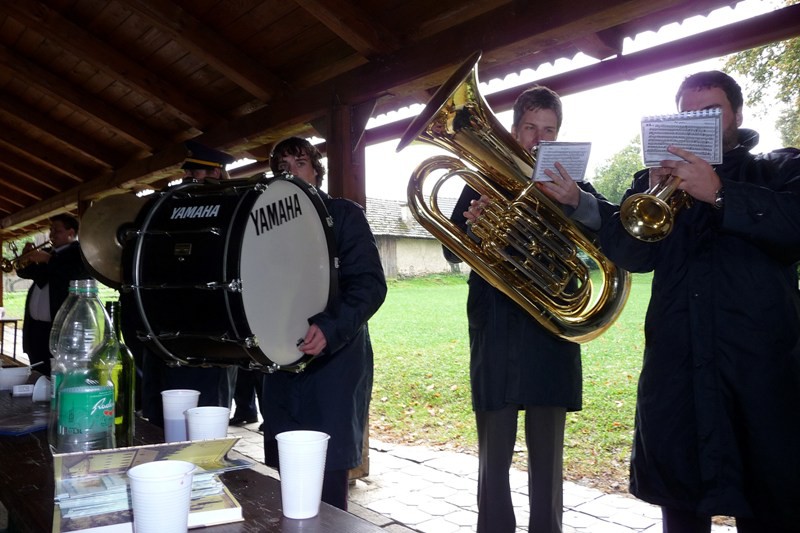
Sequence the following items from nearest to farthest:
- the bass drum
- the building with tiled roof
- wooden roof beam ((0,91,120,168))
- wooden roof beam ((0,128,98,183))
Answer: the bass drum
wooden roof beam ((0,91,120,168))
wooden roof beam ((0,128,98,183))
the building with tiled roof

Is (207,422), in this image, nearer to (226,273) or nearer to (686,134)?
(226,273)

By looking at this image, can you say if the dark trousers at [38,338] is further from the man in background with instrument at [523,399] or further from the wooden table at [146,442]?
the man in background with instrument at [523,399]

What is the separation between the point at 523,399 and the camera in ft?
6.73

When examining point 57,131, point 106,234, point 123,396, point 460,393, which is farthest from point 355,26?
point 57,131

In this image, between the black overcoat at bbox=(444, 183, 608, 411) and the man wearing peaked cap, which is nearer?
the black overcoat at bbox=(444, 183, 608, 411)

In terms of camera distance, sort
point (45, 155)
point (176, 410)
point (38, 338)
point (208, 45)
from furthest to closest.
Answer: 1. point (45, 155)
2. point (38, 338)
3. point (208, 45)
4. point (176, 410)

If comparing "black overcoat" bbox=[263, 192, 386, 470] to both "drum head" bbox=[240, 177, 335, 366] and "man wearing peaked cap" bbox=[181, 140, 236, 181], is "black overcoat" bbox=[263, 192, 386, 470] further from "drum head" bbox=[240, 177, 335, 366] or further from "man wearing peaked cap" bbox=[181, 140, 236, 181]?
"man wearing peaked cap" bbox=[181, 140, 236, 181]

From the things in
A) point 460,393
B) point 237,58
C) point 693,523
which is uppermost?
point 237,58

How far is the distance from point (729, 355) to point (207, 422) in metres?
1.28

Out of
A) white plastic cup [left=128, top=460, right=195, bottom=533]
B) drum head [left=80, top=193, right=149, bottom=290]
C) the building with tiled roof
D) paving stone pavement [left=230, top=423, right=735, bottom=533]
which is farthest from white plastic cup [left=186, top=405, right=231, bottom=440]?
the building with tiled roof

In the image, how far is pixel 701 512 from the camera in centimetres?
158

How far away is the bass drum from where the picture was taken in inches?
68.6

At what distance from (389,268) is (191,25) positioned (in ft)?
35.7

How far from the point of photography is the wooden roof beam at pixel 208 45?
13.1 feet
